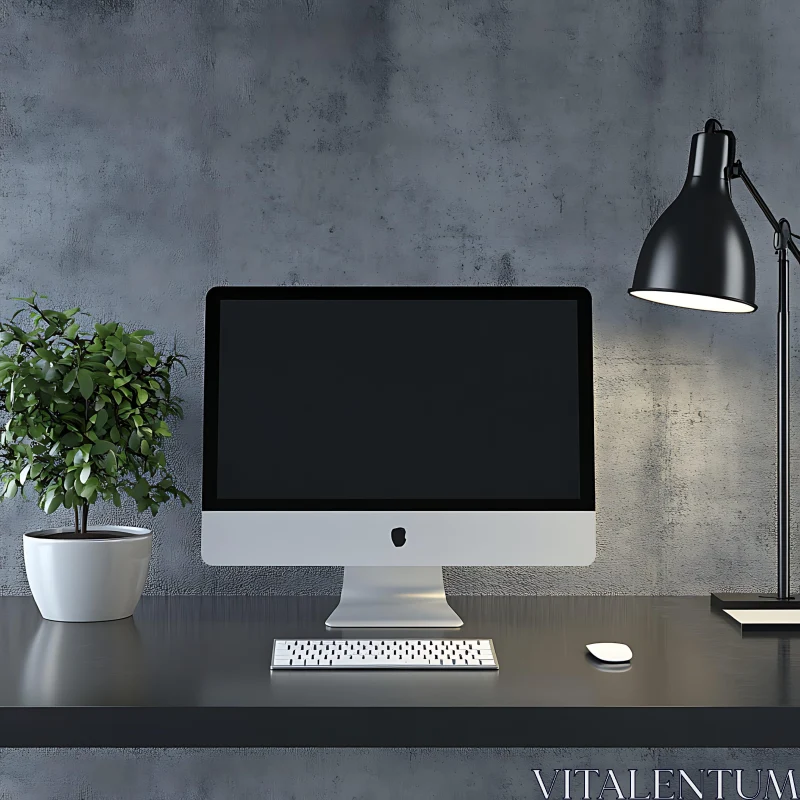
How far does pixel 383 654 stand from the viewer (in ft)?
3.78

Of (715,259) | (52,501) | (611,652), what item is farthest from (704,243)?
(52,501)

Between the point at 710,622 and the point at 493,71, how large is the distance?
113 cm

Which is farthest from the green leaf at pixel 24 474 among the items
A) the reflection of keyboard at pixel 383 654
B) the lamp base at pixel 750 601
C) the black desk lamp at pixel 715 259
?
the lamp base at pixel 750 601

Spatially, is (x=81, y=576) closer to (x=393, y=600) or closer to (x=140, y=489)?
(x=140, y=489)

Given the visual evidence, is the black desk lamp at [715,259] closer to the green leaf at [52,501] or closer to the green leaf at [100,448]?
the green leaf at [100,448]

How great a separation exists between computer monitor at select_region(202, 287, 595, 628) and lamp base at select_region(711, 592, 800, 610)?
334mm

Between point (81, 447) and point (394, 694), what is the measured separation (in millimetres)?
714

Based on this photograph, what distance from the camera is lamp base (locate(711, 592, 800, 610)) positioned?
1.44 meters

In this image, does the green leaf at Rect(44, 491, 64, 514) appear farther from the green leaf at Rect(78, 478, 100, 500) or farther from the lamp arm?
the lamp arm

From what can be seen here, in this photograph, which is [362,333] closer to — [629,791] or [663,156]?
[663,156]

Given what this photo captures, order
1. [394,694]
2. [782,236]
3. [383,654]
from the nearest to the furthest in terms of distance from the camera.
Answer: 1. [394,694]
2. [383,654]
3. [782,236]

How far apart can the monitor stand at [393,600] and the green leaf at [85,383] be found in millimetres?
526

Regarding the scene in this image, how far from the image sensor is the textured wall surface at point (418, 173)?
166 centimetres

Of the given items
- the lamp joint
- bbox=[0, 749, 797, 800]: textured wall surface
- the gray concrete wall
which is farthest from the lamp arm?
bbox=[0, 749, 797, 800]: textured wall surface
